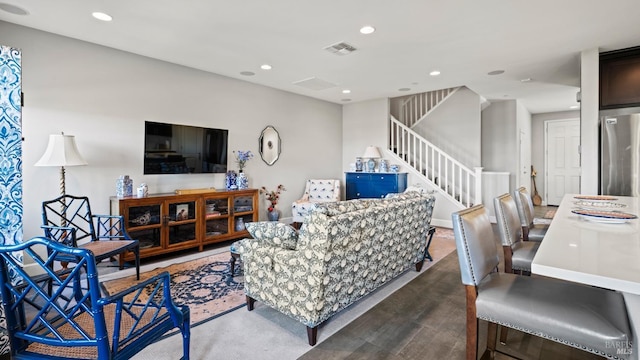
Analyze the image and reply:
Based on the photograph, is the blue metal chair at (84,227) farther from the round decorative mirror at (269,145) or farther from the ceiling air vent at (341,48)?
the ceiling air vent at (341,48)

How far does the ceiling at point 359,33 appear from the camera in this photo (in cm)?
276

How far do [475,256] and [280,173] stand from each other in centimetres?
466

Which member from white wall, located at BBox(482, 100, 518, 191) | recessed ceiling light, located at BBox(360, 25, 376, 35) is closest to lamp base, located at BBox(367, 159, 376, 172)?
white wall, located at BBox(482, 100, 518, 191)

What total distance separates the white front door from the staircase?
379cm

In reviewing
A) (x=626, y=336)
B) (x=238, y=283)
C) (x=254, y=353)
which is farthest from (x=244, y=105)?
(x=626, y=336)

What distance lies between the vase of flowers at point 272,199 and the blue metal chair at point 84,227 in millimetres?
2450

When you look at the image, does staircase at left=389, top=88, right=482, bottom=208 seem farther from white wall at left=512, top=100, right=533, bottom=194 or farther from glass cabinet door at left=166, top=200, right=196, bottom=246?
glass cabinet door at left=166, top=200, right=196, bottom=246

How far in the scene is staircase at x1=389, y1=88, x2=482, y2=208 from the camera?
233 inches

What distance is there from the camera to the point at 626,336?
3.92ft

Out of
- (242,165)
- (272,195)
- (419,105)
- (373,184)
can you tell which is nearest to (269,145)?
(242,165)

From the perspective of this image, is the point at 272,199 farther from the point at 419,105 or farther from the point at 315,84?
the point at 419,105

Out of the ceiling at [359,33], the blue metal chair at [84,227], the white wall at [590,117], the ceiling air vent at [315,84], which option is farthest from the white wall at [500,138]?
the blue metal chair at [84,227]

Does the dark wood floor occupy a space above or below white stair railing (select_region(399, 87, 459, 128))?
below

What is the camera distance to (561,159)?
318 inches
